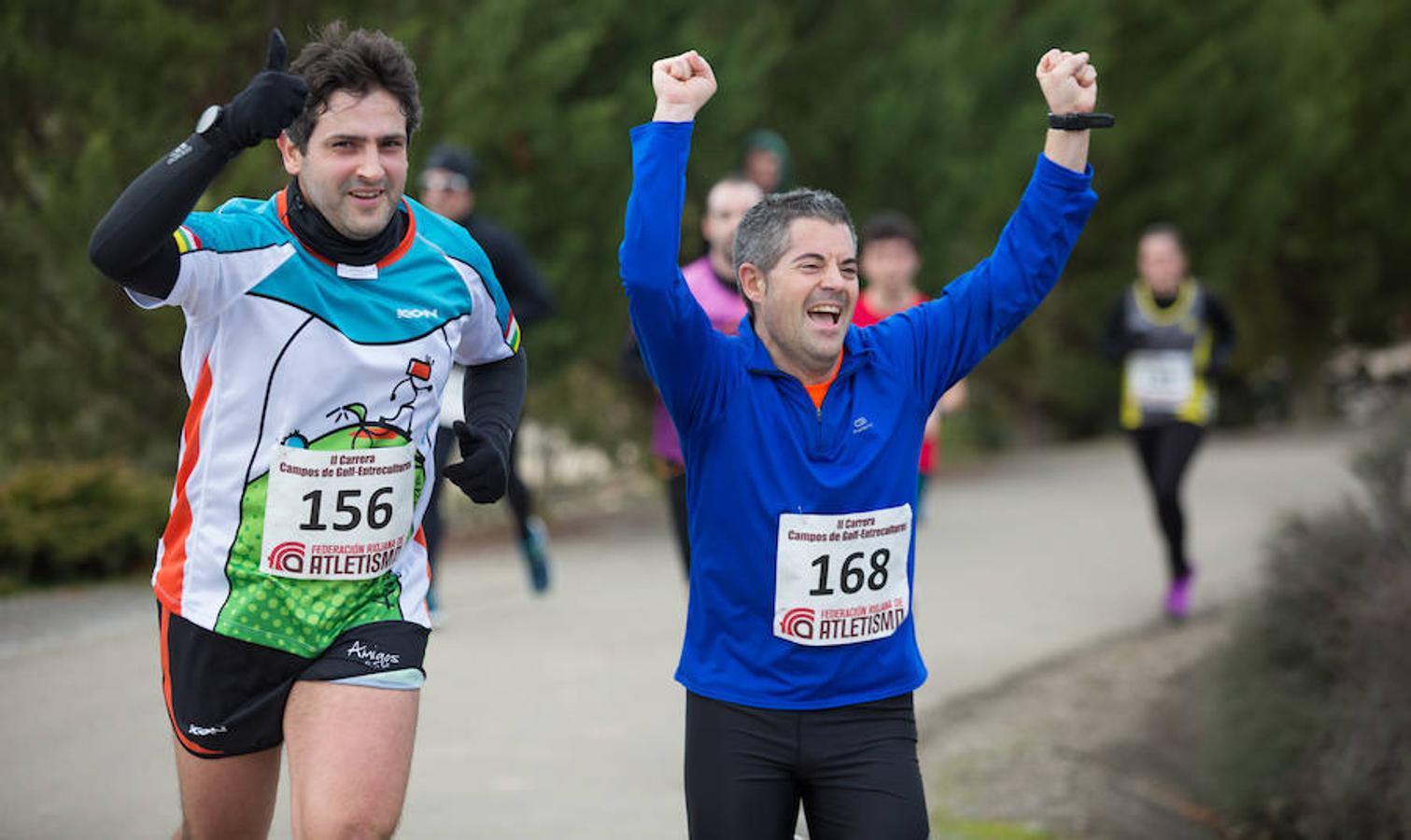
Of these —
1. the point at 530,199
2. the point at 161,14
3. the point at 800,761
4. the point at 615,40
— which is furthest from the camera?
the point at 615,40

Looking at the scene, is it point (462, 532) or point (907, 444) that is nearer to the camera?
point (907, 444)

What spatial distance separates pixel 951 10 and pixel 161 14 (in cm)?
671

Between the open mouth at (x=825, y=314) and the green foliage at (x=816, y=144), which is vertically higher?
the green foliage at (x=816, y=144)

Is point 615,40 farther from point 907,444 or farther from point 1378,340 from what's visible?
point 1378,340

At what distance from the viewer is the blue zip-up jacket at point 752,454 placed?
3.61m

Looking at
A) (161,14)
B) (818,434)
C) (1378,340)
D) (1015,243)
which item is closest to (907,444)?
(818,434)

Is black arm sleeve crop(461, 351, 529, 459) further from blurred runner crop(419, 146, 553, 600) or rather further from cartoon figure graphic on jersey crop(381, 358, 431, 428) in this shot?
blurred runner crop(419, 146, 553, 600)

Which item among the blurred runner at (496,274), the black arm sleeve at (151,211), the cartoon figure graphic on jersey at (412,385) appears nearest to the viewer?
the black arm sleeve at (151,211)

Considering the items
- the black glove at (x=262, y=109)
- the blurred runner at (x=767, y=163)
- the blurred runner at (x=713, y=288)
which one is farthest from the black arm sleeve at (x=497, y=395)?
the blurred runner at (x=767, y=163)

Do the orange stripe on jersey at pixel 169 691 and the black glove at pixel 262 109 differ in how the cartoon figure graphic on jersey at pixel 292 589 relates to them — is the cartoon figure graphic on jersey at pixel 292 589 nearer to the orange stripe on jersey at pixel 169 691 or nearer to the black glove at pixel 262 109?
the orange stripe on jersey at pixel 169 691

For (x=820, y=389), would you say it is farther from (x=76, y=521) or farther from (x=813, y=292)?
(x=76, y=521)

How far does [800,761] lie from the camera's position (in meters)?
3.71

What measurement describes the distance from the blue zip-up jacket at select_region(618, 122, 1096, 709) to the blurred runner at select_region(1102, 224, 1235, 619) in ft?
18.6

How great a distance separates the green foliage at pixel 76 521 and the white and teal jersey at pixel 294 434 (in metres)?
5.17
